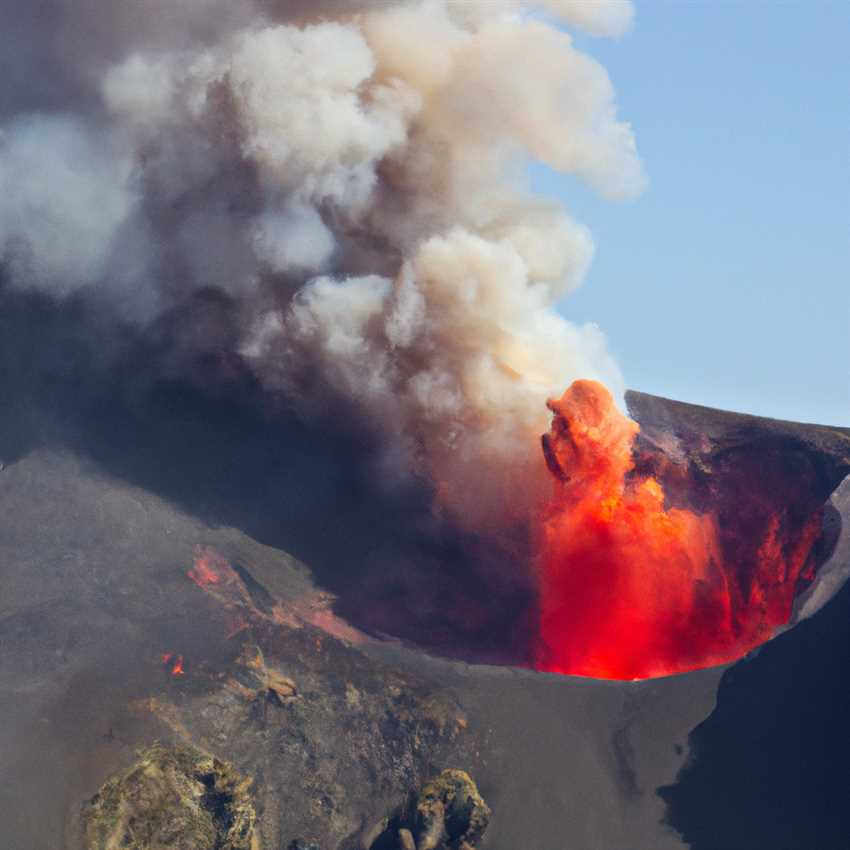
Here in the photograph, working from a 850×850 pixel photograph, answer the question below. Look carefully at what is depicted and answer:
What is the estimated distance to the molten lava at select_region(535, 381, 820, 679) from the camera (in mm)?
19219

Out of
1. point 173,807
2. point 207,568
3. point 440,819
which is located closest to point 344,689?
point 440,819

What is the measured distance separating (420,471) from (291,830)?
9.08 meters

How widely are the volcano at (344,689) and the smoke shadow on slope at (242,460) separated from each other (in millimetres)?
164

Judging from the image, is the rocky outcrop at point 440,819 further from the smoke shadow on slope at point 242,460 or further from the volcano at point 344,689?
the smoke shadow on slope at point 242,460

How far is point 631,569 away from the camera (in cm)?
1950

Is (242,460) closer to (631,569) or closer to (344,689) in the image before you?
(344,689)

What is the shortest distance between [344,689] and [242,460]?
7.02m

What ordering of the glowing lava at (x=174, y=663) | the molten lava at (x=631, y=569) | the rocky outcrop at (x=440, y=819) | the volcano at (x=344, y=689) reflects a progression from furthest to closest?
the molten lava at (x=631, y=569) → the glowing lava at (x=174, y=663) → the volcano at (x=344, y=689) → the rocky outcrop at (x=440, y=819)

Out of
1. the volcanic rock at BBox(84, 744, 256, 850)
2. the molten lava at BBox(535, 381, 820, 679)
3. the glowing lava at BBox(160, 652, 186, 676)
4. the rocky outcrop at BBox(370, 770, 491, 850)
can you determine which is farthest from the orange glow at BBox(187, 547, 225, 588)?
the molten lava at BBox(535, 381, 820, 679)

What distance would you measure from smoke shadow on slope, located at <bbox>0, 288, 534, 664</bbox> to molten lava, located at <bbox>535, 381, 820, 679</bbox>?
106 cm

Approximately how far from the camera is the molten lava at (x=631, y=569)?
757 inches

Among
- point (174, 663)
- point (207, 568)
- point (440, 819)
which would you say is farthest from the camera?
point (207, 568)

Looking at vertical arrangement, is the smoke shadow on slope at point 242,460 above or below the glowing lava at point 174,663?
above

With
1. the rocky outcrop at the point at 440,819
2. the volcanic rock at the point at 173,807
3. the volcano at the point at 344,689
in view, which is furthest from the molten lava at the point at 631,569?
the volcanic rock at the point at 173,807
